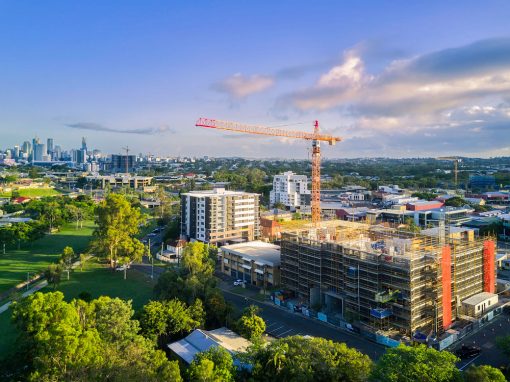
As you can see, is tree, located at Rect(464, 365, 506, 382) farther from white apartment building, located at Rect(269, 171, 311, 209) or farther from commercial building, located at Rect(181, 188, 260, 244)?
white apartment building, located at Rect(269, 171, 311, 209)

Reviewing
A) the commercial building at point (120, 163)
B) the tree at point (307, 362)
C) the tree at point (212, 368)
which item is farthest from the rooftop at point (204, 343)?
the commercial building at point (120, 163)

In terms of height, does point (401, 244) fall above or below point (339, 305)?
above

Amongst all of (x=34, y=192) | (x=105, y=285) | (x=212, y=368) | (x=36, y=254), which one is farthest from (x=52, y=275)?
A: (x=34, y=192)

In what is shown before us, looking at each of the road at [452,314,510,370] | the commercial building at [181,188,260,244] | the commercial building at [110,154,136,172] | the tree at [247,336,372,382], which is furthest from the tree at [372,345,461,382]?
the commercial building at [110,154,136,172]

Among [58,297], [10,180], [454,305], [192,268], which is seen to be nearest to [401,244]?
[454,305]

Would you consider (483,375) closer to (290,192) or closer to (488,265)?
(488,265)

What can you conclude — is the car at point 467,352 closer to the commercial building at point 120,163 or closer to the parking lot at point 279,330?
the parking lot at point 279,330

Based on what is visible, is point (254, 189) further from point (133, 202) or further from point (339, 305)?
point (339, 305)
